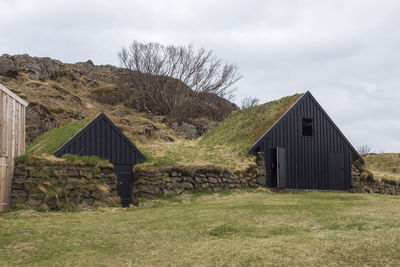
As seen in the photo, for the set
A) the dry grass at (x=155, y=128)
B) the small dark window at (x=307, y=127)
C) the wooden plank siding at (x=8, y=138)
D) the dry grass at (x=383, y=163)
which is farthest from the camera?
the dry grass at (x=383, y=163)

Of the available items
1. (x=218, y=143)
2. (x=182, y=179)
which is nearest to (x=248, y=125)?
(x=218, y=143)

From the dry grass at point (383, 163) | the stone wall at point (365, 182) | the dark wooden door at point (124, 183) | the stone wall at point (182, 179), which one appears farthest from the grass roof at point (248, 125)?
the dry grass at point (383, 163)

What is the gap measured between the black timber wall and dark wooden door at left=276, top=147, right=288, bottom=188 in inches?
15.4

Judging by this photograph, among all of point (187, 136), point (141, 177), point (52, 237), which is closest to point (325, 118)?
point (141, 177)

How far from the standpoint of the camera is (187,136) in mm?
38125

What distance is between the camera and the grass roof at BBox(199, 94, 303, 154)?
24.0m

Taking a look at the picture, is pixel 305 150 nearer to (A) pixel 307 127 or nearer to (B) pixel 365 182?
(A) pixel 307 127

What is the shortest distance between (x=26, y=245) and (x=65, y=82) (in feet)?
124

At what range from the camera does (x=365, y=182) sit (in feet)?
82.9

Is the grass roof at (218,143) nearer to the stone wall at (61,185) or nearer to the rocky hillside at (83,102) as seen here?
the stone wall at (61,185)

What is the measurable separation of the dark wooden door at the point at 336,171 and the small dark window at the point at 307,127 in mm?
2025

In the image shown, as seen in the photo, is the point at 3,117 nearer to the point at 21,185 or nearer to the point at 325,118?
the point at 21,185

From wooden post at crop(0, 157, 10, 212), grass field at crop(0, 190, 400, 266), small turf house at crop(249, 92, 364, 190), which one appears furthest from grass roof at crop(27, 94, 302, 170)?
grass field at crop(0, 190, 400, 266)

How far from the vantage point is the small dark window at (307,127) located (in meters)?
25.7
